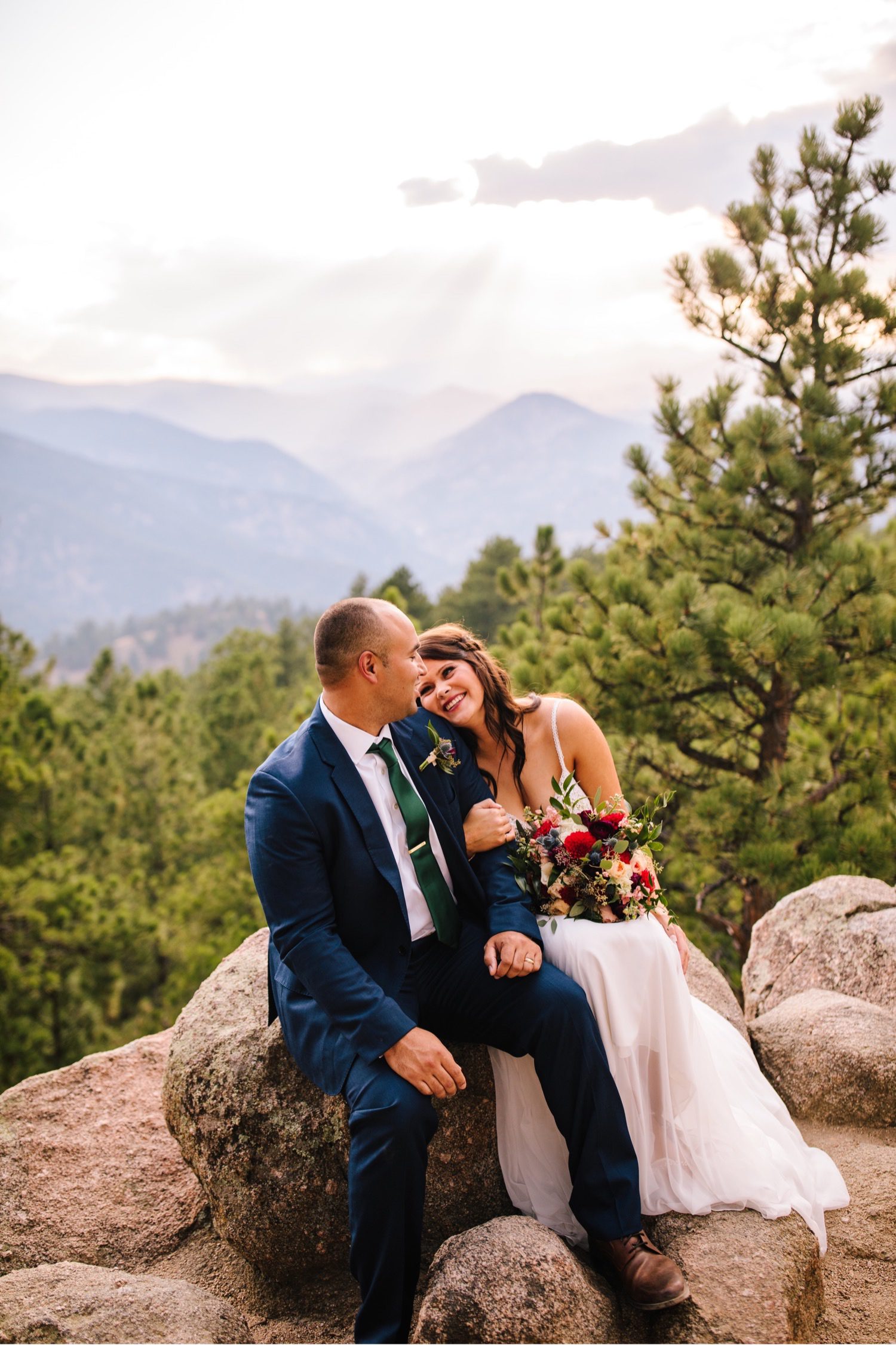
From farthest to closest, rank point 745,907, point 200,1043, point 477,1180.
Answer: point 745,907 → point 200,1043 → point 477,1180

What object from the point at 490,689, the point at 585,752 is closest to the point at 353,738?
the point at 490,689

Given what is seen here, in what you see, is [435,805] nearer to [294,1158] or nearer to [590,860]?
[590,860]

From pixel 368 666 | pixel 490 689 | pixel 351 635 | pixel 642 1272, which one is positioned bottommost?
pixel 642 1272

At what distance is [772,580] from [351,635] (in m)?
5.51

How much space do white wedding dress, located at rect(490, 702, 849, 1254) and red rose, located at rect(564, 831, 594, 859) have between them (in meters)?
0.24

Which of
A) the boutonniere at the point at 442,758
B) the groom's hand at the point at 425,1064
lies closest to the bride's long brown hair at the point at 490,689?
the boutonniere at the point at 442,758

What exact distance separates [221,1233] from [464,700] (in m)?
2.31

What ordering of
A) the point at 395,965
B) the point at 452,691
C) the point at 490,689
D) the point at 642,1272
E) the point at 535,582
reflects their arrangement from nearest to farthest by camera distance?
the point at 642,1272, the point at 395,965, the point at 452,691, the point at 490,689, the point at 535,582

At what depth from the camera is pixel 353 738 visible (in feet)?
11.2

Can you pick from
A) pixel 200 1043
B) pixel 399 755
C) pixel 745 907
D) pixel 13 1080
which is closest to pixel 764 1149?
pixel 399 755

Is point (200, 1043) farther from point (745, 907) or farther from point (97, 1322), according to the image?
point (745, 907)

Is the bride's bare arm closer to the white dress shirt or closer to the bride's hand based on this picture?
the bride's hand

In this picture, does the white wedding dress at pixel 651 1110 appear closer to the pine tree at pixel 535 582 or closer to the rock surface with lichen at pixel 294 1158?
the rock surface with lichen at pixel 294 1158

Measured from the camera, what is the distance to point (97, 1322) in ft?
9.00
